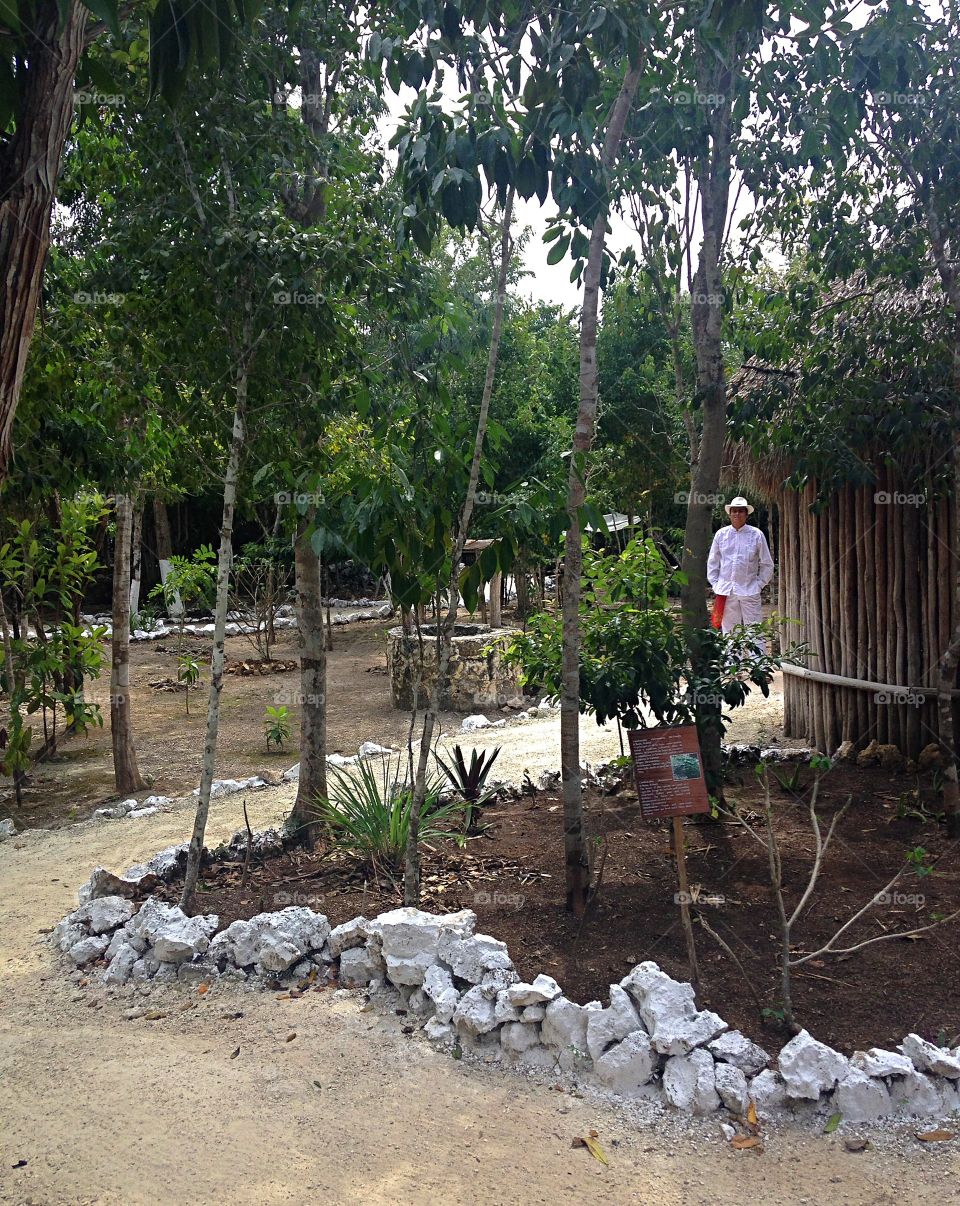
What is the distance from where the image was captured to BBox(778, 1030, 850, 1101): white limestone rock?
3.04 m

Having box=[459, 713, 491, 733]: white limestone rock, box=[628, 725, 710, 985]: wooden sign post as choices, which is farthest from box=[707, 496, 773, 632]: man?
box=[628, 725, 710, 985]: wooden sign post

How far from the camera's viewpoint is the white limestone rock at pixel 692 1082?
3.10m

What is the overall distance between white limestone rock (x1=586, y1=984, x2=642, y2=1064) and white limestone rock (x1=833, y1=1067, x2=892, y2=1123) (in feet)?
2.09

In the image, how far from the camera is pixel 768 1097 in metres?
3.08

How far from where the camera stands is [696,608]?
5.38m

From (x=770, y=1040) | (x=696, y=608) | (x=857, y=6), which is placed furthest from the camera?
(x=696, y=608)

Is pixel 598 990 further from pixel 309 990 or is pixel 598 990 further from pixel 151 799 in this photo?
pixel 151 799

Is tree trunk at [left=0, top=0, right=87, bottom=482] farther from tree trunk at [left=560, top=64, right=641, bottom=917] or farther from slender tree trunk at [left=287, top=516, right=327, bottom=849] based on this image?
slender tree trunk at [left=287, top=516, right=327, bottom=849]

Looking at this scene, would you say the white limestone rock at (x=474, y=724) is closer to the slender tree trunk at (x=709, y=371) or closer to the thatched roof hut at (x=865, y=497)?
A: the thatched roof hut at (x=865, y=497)

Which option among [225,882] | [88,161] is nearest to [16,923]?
[225,882]

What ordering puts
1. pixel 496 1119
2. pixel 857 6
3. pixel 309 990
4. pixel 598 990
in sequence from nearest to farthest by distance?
pixel 496 1119, pixel 598 990, pixel 309 990, pixel 857 6

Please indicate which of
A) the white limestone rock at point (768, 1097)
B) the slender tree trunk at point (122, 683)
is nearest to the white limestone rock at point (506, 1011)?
the white limestone rock at point (768, 1097)

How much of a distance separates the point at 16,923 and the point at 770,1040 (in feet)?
11.8

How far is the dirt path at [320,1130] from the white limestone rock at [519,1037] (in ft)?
0.38
